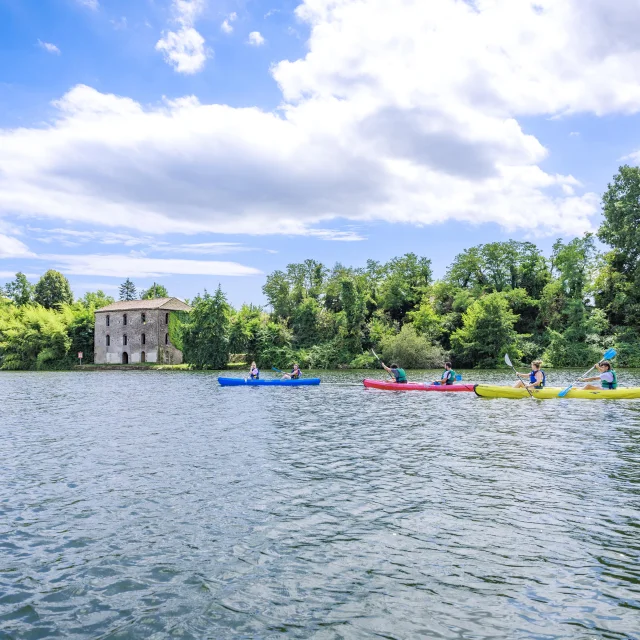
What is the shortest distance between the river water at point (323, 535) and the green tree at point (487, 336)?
135 ft

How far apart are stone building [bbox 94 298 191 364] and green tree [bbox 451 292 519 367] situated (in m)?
35.5

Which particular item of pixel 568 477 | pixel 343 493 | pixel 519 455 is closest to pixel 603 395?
pixel 519 455

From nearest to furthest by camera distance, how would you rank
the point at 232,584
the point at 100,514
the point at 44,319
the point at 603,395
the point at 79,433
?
1. the point at 232,584
2. the point at 100,514
3. the point at 79,433
4. the point at 603,395
5. the point at 44,319

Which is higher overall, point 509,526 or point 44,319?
point 44,319

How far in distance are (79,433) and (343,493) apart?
410 inches

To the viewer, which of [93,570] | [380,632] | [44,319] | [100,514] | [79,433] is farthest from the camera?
[44,319]

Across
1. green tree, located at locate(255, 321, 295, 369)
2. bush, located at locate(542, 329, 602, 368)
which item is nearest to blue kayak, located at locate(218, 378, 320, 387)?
green tree, located at locate(255, 321, 295, 369)

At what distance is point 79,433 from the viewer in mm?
17094

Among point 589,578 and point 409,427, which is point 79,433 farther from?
point 589,578

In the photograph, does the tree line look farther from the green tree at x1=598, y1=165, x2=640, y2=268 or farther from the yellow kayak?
the yellow kayak

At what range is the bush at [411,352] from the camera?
5541 centimetres

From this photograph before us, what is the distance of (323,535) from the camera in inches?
310

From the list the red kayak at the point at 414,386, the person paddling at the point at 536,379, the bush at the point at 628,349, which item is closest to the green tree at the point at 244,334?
the red kayak at the point at 414,386

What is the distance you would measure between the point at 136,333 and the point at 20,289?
39.5m
